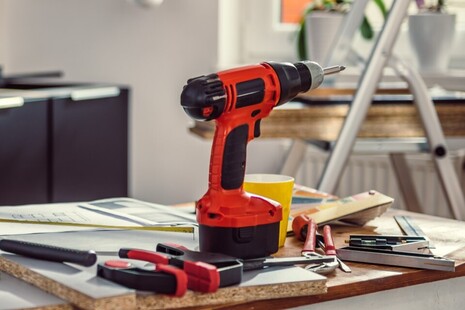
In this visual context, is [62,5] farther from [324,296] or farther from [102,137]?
[324,296]

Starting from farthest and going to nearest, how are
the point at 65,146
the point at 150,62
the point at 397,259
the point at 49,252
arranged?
the point at 150,62 → the point at 65,146 → the point at 397,259 → the point at 49,252

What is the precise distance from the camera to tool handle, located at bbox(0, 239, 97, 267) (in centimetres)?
96

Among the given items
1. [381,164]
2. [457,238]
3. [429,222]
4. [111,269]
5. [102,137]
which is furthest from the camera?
[381,164]

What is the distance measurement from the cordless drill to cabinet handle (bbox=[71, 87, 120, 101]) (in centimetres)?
184

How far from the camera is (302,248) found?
1.17 m

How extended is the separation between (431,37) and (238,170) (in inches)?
77.2

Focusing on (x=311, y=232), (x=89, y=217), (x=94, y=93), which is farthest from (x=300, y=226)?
(x=94, y=93)

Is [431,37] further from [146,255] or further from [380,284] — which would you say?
[146,255]

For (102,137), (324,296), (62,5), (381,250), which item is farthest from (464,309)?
(62,5)

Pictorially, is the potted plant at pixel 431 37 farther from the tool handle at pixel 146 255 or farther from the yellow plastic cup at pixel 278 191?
the tool handle at pixel 146 255

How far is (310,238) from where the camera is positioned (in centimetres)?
116

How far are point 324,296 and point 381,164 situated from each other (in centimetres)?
234

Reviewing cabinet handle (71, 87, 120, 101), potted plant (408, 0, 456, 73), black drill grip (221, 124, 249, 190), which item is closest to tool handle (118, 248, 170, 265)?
black drill grip (221, 124, 249, 190)

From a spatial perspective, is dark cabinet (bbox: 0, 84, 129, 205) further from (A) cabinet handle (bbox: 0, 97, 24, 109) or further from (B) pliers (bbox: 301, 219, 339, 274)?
(B) pliers (bbox: 301, 219, 339, 274)
